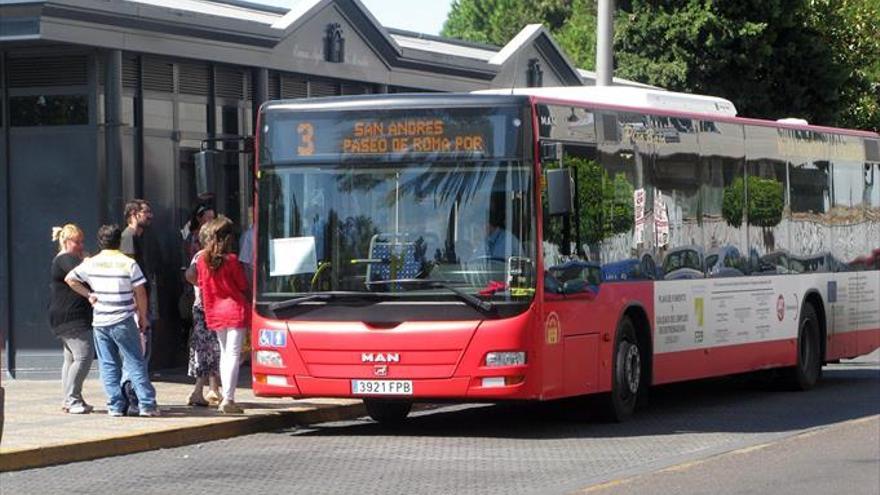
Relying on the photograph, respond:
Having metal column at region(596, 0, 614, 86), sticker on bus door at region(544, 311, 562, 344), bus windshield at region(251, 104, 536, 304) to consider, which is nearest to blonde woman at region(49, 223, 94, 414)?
bus windshield at region(251, 104, 536, 304)

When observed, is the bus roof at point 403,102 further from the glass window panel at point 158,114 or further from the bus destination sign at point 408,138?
the glass window panel at point 158,114

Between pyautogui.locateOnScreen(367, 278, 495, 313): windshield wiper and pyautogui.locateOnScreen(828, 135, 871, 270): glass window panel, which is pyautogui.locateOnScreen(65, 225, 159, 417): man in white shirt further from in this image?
pyautogui.locateOnScreen(828, 135, 871, 270): glass window panel

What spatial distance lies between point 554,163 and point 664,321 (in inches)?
108

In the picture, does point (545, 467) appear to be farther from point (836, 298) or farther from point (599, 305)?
point (836, 298)

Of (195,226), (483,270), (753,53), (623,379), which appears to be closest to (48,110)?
(195,226)

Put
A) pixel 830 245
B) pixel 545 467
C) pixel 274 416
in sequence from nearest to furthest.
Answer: pixel 545 467
pixel 274 416
pixel 830 245

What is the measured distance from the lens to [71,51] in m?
20.7

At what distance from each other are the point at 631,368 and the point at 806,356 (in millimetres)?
4893

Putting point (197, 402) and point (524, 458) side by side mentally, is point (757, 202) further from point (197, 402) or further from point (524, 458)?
point (524, 458)

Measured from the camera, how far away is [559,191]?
15.2 meters

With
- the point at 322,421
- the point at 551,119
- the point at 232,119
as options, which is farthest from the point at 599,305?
the point at 232,119

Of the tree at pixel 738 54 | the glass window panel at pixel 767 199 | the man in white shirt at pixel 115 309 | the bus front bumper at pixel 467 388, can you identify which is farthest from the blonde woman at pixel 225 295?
the tree at pixel 738 54

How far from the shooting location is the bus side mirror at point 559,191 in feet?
50.0

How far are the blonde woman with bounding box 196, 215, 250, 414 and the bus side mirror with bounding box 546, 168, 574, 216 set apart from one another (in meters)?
3.08
